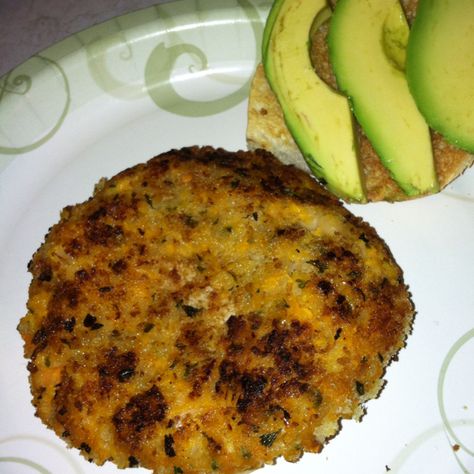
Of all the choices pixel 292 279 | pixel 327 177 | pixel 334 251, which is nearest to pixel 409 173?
pixel 327 177

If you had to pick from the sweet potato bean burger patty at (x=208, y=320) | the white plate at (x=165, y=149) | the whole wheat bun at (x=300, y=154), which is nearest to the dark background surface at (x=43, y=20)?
the white plate at (x=165, y=149)

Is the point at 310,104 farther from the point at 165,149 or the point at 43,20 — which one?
the point at 43,20

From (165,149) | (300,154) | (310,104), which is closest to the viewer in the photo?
(310,104)

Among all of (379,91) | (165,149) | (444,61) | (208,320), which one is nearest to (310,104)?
(379,91)

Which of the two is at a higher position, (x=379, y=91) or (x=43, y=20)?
(x=379, y=91)

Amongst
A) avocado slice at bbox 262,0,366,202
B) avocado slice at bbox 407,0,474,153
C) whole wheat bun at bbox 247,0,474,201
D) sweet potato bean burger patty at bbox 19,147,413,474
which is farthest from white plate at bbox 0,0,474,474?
avocado slice at bbox 407,0,474,153

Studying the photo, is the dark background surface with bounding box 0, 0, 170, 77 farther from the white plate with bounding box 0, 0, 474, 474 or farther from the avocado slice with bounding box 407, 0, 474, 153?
the avocado slice with bounding box 407, 0, 474, 153

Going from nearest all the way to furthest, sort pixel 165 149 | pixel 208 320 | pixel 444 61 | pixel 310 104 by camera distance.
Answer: pixel 208 320 → pixel 444 61 → pixel 310 104 → pixel 165 149
